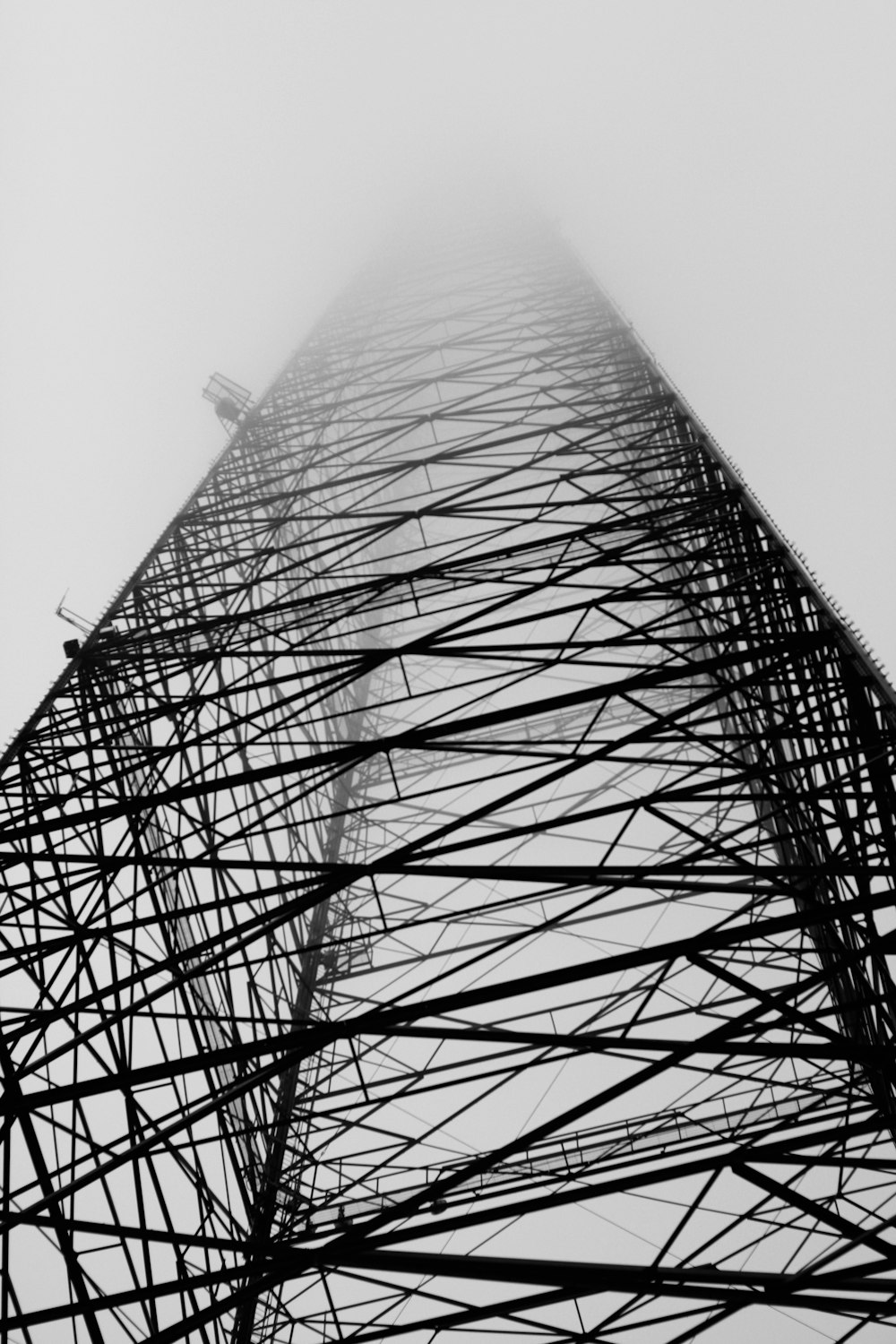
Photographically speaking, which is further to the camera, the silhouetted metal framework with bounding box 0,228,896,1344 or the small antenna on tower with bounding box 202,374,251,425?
the small antenna on tower with bounding box 202,374,251,425

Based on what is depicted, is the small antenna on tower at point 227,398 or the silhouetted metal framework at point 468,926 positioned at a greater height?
the small antenna on tower at point 227,398

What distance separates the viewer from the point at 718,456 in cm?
1548

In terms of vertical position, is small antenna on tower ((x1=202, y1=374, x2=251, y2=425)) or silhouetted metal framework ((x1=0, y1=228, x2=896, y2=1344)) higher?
small antenna on tower ((x1=202, y1=374, x2=251, y2=425))

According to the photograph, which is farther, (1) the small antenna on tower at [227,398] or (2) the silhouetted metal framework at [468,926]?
(1) the small antenna on tower at [227,398]

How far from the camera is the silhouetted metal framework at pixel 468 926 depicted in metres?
9.41

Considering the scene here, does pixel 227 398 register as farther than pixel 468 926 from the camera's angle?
Yes

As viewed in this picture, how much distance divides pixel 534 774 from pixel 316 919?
623cm

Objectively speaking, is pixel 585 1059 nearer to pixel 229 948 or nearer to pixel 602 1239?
pixel 602 1239

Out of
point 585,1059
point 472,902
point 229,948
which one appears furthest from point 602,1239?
point 229,948

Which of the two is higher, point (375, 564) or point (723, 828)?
point (375, 564)

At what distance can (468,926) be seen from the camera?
70.8 feet

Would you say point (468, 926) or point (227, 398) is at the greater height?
point (227, 398)

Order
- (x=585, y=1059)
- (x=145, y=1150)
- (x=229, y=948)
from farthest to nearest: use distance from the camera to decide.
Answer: (x=585, y=1059), (x=229, y=948), (x=145, y=1150)

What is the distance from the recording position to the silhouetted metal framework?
9406mm
